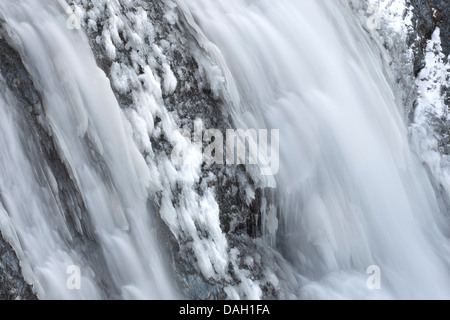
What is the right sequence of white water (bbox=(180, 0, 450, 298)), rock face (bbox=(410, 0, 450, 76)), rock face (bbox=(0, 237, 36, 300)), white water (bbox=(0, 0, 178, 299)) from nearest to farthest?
1. rock face (bbox=(0, 237, 36, 300))
2. white water (bbox=(0, 0, 178, 299))
3. white water (bbox=(180, 0, 450, 298))
4. rock face (bbox=(410, 0, 450, 76))

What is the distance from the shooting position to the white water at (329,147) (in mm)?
4578

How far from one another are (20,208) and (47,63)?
88 cm

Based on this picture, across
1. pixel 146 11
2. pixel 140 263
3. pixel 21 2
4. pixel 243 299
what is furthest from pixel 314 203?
pixel 21 2

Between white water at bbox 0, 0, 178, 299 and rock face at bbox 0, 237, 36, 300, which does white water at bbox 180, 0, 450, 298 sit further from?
rock face at bbox 0, 237, 36, 300

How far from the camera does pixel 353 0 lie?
5852mm

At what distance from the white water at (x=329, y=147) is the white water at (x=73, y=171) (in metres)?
0.89

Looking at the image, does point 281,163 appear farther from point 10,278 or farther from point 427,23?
point 427,23

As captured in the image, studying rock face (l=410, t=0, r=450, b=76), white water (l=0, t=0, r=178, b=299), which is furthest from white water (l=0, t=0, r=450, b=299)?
rock face (l=410, t=0, r=450, b=76)

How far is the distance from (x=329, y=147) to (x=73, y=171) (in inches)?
78.6

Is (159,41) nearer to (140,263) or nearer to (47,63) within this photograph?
(47,63)

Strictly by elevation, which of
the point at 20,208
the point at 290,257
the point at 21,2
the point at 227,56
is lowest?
the point at 290,257

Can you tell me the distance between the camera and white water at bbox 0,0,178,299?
3.52 meters

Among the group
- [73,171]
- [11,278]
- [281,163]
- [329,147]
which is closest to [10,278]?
[11,278]

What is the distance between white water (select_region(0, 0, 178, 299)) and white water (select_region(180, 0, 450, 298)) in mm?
894
